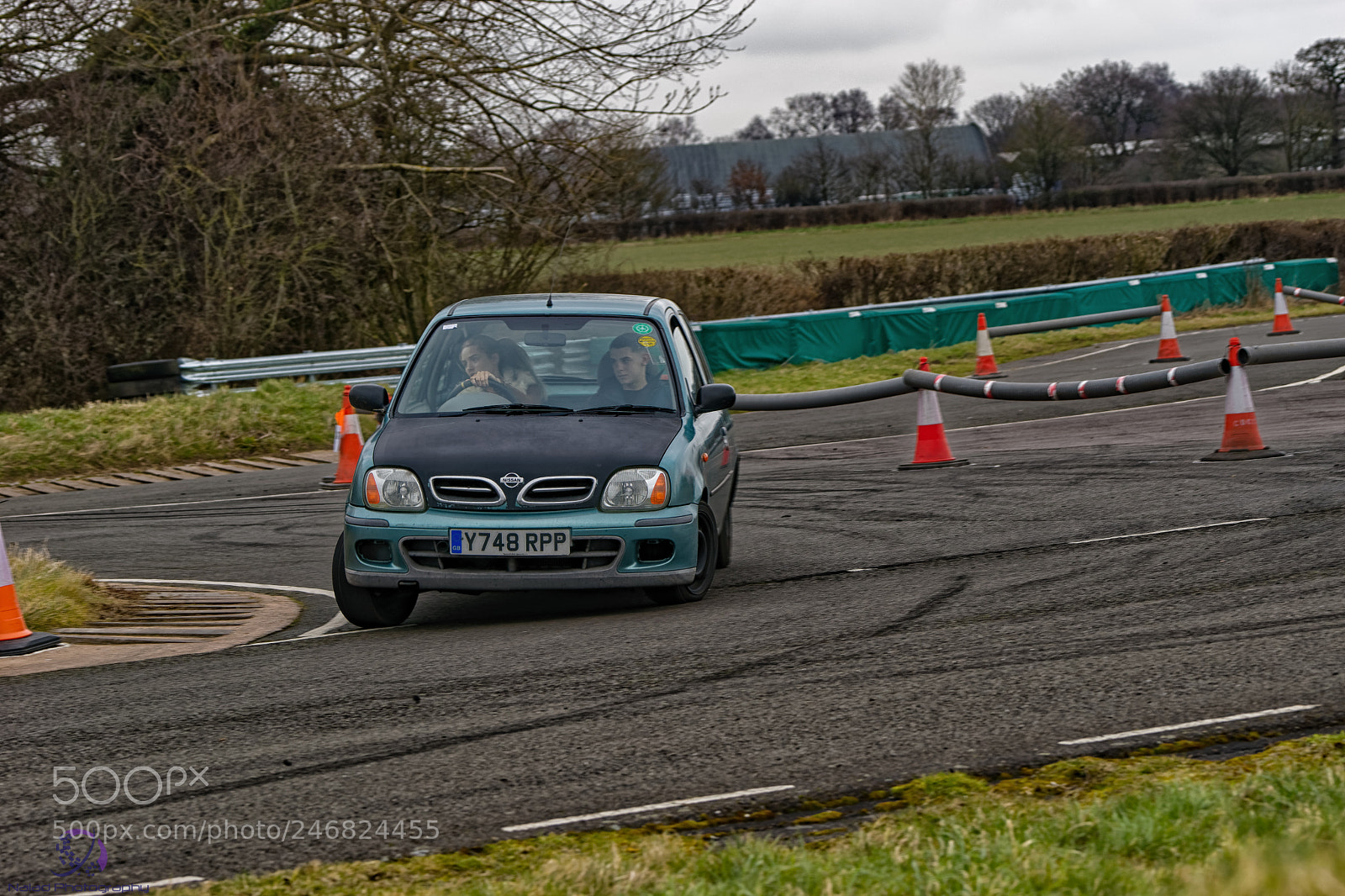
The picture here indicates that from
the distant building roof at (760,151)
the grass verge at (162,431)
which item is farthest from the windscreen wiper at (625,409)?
the distant building roof at (760,151)

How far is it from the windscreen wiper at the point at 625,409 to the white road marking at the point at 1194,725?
3796 millimetres

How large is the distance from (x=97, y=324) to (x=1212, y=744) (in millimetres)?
19772

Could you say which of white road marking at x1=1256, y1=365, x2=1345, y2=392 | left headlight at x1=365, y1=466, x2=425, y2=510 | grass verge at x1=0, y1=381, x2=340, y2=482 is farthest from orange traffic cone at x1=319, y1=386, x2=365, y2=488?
white road marking at x1=1256, y1=365, x2=1345, y2=392

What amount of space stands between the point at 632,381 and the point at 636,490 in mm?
1047

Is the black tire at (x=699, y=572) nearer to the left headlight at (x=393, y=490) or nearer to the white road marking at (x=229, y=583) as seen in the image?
the left headlight at (x=393, y=490)

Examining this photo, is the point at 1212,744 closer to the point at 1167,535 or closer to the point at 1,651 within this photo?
the point at 1167,535

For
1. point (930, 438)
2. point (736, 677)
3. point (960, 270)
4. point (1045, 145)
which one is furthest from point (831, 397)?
point (1045, 145)

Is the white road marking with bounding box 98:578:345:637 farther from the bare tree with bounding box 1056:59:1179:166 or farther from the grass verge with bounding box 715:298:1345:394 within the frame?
the bare tree with bounding box 1056:59:1179:166

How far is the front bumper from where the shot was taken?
7.43m

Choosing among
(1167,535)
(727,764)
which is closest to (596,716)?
(727,764)

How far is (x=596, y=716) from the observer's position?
550 cm

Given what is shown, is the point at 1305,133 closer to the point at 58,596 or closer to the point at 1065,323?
the point at 1065,323
